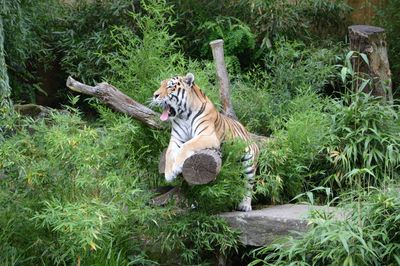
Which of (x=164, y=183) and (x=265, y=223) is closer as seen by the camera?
(x=265, y=223)

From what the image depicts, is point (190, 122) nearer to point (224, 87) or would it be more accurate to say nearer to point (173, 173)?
point (173, 173)

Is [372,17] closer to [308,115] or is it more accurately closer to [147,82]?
[308,115]

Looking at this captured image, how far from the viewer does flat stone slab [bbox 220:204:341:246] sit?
559 centimetres

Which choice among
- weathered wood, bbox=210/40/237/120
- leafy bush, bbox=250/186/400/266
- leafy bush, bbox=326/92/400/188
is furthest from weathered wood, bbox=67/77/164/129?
leafy bush, bbox=250/186/400/266

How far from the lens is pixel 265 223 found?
5.73 m

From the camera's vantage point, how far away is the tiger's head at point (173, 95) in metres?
5.95

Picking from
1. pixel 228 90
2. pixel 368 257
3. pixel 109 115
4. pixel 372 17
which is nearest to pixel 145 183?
pixel 109 115

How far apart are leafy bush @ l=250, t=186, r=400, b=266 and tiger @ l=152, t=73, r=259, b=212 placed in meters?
1.07

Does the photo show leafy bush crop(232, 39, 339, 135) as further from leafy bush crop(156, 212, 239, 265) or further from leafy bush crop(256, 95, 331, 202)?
leafy bush crop(156, 212, 239, 265)

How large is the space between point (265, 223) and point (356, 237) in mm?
1098

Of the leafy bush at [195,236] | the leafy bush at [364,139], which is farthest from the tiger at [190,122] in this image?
the leafy bush at [364,139]

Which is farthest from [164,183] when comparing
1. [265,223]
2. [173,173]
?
[265,223]

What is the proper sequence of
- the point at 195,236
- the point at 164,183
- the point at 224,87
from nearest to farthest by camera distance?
the point at 195,236, the point at 164,183, the point at 224,87

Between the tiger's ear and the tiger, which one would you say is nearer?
the tiger
